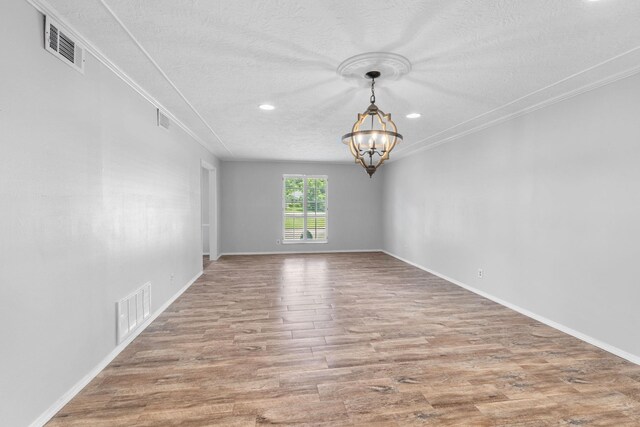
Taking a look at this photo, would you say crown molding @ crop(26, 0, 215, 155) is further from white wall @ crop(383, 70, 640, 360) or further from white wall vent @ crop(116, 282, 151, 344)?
white wall @ crop(383, 70, 640, 360)

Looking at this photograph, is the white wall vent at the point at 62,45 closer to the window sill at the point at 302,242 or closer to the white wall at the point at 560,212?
the white wall at the point at 560,212

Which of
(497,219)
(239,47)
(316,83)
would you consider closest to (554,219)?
(497,219)

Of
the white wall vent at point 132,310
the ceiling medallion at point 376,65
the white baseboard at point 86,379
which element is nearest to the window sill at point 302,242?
the white baseboard at point 86,379

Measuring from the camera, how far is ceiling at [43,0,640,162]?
1841mm

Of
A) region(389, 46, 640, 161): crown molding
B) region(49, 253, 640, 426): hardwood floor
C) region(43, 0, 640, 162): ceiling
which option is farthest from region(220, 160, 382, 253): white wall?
region(43, 0, 640, 162): ceiling

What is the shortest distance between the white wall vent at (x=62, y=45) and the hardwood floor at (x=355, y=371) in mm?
2196

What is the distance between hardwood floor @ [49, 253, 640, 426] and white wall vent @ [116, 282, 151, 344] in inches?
6.7

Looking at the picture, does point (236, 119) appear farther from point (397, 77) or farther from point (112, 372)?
point (112, 372)

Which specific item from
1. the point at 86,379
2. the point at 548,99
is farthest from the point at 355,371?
the point at 548,99

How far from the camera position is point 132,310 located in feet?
9.62

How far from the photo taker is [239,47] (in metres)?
2.26

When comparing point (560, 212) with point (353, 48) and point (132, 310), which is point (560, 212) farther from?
point (132, 310)

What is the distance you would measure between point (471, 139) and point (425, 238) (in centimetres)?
219

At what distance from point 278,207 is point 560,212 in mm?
6084
